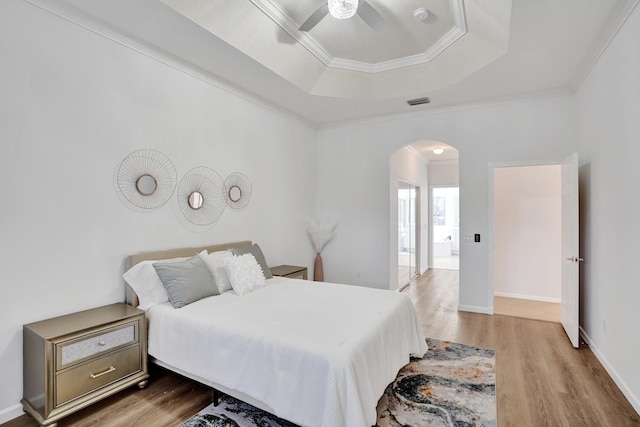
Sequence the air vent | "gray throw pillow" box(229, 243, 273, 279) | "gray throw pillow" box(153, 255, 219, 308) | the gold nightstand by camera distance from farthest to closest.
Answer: the air vent
"gray throw pillow" box(229, 243, 273, 279)
"gray throw pillow" box(153, 255, 219, 308)
the gold nightstand

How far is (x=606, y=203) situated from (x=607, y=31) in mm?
1423

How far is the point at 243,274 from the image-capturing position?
315cm

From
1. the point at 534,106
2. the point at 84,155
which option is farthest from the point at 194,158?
the point at 534,106

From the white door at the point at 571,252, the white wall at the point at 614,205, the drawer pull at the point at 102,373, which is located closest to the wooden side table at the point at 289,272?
the drawer pull at the point at 102,373

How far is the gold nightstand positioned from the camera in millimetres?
2055

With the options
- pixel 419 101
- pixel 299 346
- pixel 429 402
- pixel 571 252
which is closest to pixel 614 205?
pixel 571 252

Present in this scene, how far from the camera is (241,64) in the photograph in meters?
3.32

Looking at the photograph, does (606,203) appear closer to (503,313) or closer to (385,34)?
(503,313)

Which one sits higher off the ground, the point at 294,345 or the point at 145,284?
the point at 145,284

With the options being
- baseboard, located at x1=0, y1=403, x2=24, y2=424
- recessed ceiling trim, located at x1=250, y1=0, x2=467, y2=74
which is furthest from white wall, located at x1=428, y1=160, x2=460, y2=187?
baseboard, located at x1=0, y1=403, x2=24, y2=424

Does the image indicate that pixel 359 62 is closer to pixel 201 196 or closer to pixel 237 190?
pixel 237 190

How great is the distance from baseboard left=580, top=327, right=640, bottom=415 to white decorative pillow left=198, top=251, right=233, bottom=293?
3269 millimetres

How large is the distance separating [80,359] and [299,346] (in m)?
1.51

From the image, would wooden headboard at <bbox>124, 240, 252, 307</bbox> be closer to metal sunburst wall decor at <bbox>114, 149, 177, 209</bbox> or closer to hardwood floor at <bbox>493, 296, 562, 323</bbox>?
metal sunburst wall decor at <bbox>114, 149, 177, 209</bbox>
